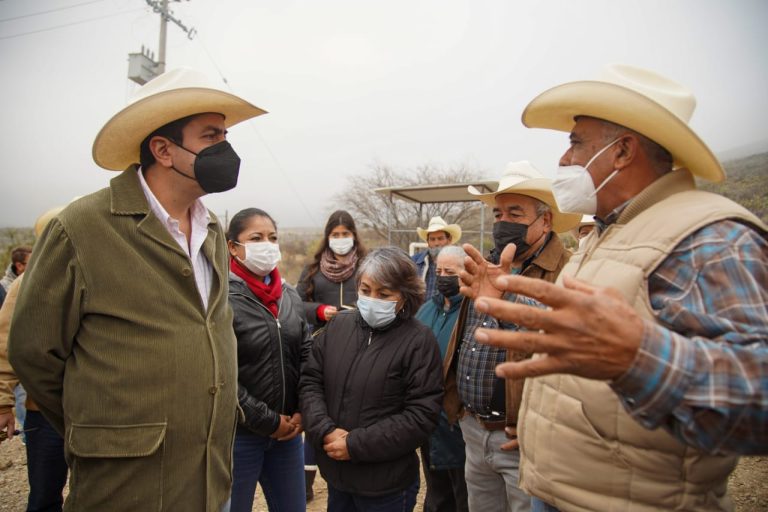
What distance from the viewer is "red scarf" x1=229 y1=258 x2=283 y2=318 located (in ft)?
8.81

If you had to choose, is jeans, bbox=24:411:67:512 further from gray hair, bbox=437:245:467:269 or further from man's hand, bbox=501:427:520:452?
gray hair, bbox=437:245:467:269

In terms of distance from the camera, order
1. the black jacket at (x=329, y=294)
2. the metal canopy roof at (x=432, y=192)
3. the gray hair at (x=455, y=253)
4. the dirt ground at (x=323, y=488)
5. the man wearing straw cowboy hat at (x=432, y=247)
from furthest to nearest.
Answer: the metal canopy roof at (x=432, y=192), the man wearing straw cowboy hat at (x=432, y=247), the black jacket at (x=329, y=294), the dirt ground at (x=323, y=488), the gray hair at (x=455, y=253)

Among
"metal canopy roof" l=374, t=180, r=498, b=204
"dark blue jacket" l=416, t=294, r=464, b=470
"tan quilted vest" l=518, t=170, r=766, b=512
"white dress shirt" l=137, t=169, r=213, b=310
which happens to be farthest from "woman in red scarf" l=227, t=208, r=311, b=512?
"metal canopy roof" l=374, t=180, r=498, b=204

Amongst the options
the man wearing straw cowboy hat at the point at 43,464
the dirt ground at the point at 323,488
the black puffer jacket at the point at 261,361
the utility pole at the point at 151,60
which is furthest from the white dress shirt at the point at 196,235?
the utility pole at the point at 151,60

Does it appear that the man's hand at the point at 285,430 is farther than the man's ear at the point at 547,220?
No

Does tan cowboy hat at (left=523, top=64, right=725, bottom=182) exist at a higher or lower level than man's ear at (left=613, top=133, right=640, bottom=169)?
higher

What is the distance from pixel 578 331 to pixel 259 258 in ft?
7.53

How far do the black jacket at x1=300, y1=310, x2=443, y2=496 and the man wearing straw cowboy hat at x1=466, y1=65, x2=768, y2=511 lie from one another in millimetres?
732

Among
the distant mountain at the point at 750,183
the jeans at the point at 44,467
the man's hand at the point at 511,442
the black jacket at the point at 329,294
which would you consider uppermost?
the distant mountain at the point at 750,183

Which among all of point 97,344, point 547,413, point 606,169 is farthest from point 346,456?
point 606,169

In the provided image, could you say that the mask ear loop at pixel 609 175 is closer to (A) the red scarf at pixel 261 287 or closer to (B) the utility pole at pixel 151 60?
(A) the red scarf at pixel 261 287

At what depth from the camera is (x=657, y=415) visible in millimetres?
945

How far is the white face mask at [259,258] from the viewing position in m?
2.79

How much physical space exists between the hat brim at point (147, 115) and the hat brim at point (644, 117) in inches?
61.1
